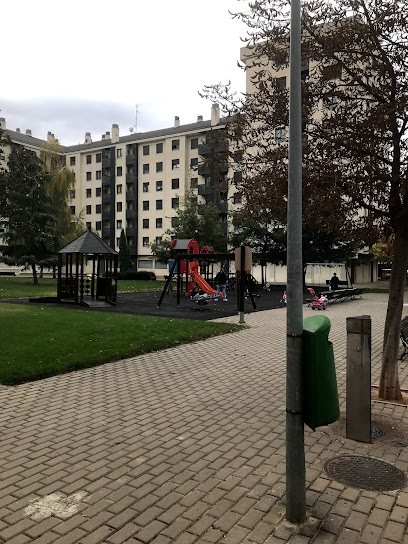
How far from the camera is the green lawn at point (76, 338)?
781cm

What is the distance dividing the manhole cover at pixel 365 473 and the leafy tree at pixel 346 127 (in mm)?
2272

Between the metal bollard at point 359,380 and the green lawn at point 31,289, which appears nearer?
the metal bollard at point 359,380

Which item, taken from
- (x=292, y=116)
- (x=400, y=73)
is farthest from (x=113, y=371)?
(x=400, y=73)

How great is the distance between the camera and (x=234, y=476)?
3873 mm

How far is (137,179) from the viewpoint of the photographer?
2596 inches

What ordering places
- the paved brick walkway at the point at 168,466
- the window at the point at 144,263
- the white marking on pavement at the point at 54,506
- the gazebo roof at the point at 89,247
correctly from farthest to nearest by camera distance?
the window at the point at 144,263 < the gazebo roof at the point at 89,247 < the white marking on pavement at the point at 54,506 < the paved brick walkway at the point at 168,466

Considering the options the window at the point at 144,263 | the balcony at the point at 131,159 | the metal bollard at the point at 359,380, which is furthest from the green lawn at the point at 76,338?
the balcony at the point at 131,159

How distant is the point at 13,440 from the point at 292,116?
4192mm

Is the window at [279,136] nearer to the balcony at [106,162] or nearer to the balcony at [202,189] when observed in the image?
the balcony at [202,189]

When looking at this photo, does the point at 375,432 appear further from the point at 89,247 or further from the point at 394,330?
the point at 89,247

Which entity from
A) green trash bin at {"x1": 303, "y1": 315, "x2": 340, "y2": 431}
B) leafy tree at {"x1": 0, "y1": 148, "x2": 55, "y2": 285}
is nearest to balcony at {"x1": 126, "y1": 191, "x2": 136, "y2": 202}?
leafy tree at {"x1": 0, "y1": 148, "x2": 55, "y2": 285}

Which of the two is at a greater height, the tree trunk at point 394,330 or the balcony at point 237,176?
the balcony at point 237,176

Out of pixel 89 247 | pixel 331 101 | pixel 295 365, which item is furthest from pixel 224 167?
pixel 89 247

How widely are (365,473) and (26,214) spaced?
32696 mm
